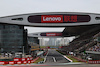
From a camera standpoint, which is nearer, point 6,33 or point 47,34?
point 6,33

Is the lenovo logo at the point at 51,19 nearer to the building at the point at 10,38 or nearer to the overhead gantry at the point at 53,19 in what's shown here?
the overhead gantry at the point at 53,19

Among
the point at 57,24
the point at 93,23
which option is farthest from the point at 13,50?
the point at 93,23

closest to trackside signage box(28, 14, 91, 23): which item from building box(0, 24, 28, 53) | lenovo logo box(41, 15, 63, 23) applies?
lenovo logo box(41, 15, 63, 23)

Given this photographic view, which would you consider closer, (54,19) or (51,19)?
(51,19)

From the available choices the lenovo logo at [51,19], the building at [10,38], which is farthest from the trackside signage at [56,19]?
the building at [10,38]

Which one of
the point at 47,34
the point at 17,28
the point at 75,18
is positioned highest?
the point at 75,18

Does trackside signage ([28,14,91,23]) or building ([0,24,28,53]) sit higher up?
trackside signage ([28,14,91,23])

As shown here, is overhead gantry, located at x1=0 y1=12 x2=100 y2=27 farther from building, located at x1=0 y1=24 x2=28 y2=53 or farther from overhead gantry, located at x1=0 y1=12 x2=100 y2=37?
building, located at x1=0 y1=24 x2=28 y2=53

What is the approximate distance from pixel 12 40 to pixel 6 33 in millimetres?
2711

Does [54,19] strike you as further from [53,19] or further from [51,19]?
[51,19]

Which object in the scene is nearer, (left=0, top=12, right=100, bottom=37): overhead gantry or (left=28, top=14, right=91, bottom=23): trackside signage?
(left=0, top=12, right=100, bottom=37): overhead gantry

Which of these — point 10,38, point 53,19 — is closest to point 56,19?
point 53,19

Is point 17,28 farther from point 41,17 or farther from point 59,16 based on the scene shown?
point 59,16

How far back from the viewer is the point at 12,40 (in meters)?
38.1
